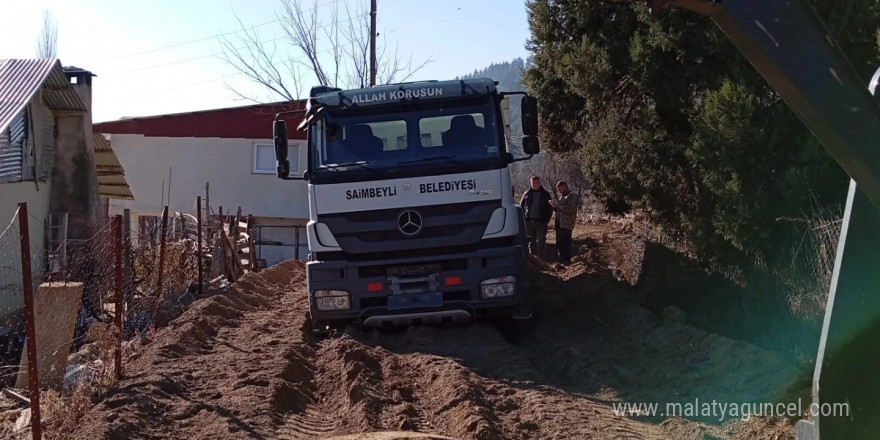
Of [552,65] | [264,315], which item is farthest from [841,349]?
[552,65]

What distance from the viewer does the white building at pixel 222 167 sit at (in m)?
29.4

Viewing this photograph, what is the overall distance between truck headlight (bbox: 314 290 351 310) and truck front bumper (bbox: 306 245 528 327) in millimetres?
24

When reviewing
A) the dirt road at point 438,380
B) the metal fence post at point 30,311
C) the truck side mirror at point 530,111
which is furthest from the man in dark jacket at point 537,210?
the metal fence post at point 30,311

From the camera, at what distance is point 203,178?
2986cm

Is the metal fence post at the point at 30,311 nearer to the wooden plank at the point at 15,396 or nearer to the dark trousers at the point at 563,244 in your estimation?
the wooden plank at the point at 15,396

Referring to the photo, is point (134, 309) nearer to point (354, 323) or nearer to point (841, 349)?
point (354, 323)

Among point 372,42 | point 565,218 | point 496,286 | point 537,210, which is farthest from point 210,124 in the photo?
point 496,286

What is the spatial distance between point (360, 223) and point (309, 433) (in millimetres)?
3533

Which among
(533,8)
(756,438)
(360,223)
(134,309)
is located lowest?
(756,438)

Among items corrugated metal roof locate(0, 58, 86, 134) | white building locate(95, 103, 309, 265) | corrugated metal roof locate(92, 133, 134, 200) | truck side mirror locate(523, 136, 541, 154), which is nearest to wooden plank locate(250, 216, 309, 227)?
white building locate(95, 103, 309, 265)

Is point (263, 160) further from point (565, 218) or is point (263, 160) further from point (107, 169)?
point (565, 218)

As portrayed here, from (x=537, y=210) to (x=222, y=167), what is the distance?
16.0m

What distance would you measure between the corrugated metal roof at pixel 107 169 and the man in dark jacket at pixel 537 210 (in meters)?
12.6

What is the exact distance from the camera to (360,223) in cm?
953
